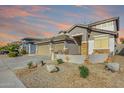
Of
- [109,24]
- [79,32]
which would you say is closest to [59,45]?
[79,32]

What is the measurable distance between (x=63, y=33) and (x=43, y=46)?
612 centimetres

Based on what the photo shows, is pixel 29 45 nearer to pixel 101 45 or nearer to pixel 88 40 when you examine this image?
pixel 88 40

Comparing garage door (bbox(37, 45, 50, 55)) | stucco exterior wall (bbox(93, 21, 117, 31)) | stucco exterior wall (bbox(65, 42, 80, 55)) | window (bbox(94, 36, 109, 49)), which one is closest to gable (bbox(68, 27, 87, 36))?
stucco exterior wall (bbox(65, 42, 80, 55))

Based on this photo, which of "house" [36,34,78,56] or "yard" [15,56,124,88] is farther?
"house" [36,34,78,56]

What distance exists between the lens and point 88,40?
1884 cm

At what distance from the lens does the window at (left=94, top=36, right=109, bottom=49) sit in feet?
59.4

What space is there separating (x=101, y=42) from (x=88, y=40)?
4.48 feet

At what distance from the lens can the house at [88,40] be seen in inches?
711

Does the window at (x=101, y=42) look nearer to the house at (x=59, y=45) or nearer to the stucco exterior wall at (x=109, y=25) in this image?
the house at (x=59, y=45)

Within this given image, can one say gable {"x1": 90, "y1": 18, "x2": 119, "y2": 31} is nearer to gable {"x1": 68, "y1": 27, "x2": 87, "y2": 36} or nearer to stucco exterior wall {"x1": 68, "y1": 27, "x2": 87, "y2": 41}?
gable {"x1": 68, "y1": 27, "x2": 87, "y2": 36}

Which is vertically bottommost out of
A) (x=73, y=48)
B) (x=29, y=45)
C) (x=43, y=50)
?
(x=43, y=50)

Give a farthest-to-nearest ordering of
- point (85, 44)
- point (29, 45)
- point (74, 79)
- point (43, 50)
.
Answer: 1. point (29, 45)
2. point (43, 50)
3. point (85, 44)
4. point (74, 79)

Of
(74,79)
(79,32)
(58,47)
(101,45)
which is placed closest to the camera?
(74,79)
